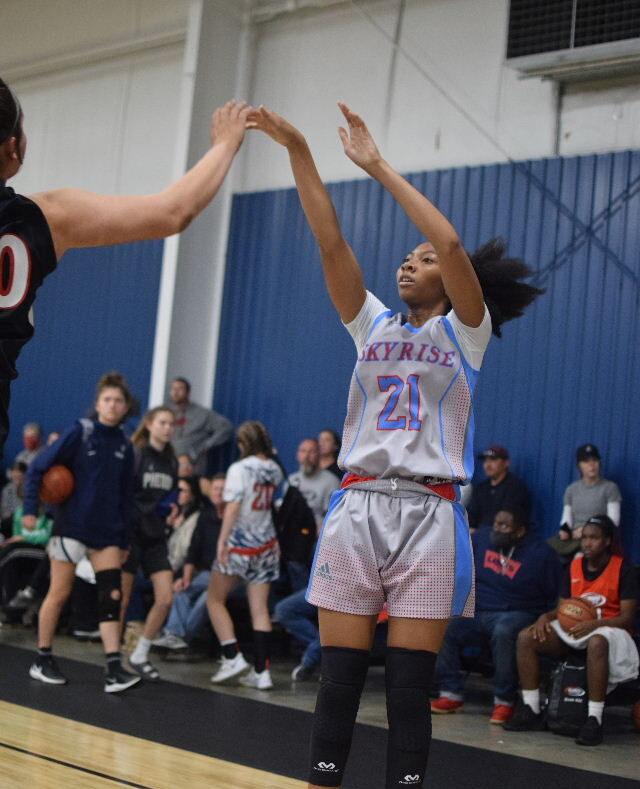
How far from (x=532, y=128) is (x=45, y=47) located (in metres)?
6.43

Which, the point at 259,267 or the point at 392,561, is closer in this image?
the point at 392,561

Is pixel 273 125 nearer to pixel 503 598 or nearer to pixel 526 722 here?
pixel 526 722

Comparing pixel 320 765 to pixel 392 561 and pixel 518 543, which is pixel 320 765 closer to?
pixel 392 561

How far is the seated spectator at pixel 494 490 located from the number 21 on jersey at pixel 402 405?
17.2 feet

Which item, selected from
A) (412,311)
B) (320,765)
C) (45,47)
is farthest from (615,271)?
(45,47)

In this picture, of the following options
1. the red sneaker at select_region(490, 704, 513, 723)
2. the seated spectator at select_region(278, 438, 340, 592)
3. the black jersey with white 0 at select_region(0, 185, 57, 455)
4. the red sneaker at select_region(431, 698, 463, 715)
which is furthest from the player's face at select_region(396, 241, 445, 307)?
the seated spectator at select_region(278, 438, 340, 592)

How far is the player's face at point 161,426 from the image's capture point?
A: 262 inches

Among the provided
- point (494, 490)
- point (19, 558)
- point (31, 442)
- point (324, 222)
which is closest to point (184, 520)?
point (19, 558)

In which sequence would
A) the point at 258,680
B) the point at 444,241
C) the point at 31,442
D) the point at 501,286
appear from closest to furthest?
the point at 444,241, the point at 501,286, the point at 258,680, the point at 31,442

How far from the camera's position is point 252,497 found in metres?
6.79

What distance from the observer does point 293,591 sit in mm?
7719

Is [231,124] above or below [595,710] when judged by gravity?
above

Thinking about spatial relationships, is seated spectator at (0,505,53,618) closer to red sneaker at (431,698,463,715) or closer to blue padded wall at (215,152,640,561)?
blue padded wall at (215,152,640,561)

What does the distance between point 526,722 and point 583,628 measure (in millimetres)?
599
